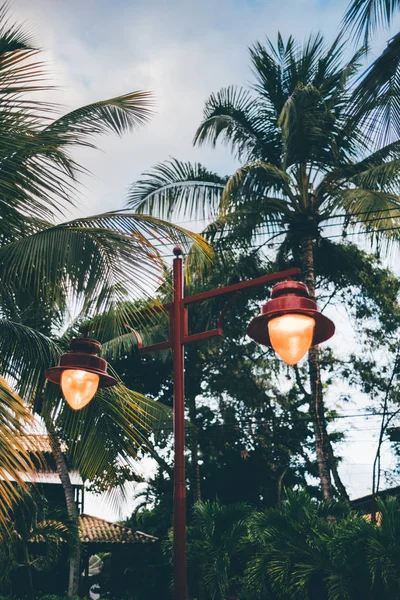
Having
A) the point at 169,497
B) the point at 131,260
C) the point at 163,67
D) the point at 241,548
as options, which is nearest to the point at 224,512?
the point at 241,548

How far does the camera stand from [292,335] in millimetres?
5074

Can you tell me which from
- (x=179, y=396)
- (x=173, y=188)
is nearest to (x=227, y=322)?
(x=173, y=188)

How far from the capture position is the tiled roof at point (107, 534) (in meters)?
24.1

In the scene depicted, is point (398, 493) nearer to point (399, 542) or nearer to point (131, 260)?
point (399, 542)

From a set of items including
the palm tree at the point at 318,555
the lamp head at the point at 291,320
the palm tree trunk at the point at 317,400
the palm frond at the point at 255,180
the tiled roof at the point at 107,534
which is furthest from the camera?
the tiled roof at the point at 107,534

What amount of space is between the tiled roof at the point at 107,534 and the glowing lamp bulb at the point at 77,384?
1913cm

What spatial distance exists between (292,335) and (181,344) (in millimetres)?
1217

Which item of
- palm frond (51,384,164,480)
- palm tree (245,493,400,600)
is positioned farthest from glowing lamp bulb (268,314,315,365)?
palm tree (245,493,400,600)

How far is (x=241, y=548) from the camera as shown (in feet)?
40.8

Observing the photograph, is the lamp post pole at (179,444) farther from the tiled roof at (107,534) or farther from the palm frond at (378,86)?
the tiled roof at (107,534)

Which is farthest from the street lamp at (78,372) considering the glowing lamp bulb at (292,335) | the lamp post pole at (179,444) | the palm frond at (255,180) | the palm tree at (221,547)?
the palm frond at (255,180)

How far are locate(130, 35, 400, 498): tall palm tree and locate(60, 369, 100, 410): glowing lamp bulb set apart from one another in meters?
10.0

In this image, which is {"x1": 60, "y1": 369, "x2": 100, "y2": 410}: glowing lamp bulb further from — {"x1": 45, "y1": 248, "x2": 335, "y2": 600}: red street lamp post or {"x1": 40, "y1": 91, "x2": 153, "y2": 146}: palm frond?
{"x1": 40, "y1": 91, "x2": 153, "y2": 146}: palm frond

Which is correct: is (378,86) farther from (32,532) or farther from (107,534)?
(107,534)
